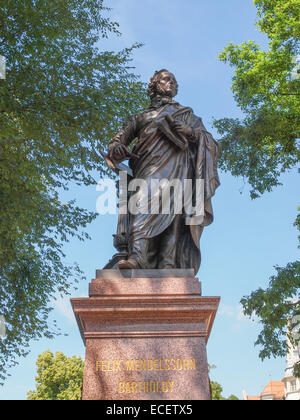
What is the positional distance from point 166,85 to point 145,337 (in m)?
3.34

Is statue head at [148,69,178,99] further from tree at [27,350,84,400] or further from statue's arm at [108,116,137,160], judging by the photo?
tree at [27,350,84,400]

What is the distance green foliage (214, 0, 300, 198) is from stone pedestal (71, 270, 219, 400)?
10774 millimetres

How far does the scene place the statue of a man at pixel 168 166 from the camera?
5.53 metres

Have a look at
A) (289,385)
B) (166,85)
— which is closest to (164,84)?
(166,85)

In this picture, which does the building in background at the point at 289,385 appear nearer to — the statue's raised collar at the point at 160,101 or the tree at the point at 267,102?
the tree at the point at 267,102

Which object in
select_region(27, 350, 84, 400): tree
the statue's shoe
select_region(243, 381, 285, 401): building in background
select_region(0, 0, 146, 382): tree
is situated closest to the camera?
the statue's shoe

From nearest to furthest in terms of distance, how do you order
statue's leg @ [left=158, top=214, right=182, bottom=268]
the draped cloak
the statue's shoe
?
the statue's shoe < statue's leg @ [left=158, top=214, right=182, bottom=268] < the draped cloak

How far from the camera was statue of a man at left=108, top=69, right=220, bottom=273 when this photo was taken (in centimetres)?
553

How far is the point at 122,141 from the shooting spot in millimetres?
6129

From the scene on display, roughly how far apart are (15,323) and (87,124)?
550 centimetres

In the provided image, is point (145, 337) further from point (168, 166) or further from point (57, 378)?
point (57, 378)

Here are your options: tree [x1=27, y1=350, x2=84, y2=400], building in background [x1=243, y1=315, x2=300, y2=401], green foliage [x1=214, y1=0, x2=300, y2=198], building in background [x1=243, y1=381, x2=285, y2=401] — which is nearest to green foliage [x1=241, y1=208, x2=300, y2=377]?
building in background [x1=243, y1=315, x2=300, y2=401]
